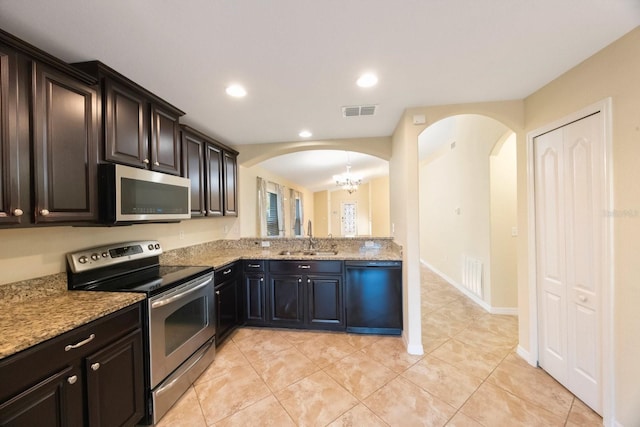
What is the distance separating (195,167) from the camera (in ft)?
9.03

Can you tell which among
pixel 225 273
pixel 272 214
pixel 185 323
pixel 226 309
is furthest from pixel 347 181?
pixel 185 323

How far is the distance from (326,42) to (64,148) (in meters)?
1.69

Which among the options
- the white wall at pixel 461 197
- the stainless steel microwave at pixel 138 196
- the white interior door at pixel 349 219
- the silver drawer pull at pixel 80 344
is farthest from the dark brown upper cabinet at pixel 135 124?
the white interior door at pixel 349 219

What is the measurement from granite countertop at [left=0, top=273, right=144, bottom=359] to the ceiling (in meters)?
1.50

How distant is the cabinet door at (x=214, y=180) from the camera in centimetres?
297

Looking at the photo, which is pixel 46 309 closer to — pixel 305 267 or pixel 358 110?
pixel 305 267

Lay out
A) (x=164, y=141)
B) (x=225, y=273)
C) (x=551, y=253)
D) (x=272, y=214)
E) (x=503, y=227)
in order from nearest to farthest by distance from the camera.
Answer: (x=551, y=253) → (x=164, y=141) → (x=225, y=273) → (x=503, y=227) → (x=272, y=214)

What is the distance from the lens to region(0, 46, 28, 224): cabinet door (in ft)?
4.05

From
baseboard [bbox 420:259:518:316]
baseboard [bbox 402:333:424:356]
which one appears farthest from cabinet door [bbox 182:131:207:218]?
baseboard [bbox 420:259:518:316]

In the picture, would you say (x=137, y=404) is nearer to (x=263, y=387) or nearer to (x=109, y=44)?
(x=263, y=387)

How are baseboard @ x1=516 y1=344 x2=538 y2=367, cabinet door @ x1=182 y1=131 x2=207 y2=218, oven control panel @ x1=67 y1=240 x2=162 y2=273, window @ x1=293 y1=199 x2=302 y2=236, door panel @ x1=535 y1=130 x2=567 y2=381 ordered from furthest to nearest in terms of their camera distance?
window @ x1=293 y1=199 x2=302 y2=236 < cabinet door @ x1=182 y1=131 x2=207 y2=218 < baseboard @ x1=516 y1=344 x2=538 y2=367 < door panel @ x1=535 y1=130 x2=567 y2=381 < oven control panel @ x1=67 y1=240 x2=162 y2=273

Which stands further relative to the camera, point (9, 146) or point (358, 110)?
point (358, 110)

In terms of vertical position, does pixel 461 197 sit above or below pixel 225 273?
above

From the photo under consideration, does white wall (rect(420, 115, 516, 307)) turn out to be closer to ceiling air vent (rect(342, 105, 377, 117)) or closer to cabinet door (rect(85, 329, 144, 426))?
ceiling air vent (rect(342, 105, 377, 117))
